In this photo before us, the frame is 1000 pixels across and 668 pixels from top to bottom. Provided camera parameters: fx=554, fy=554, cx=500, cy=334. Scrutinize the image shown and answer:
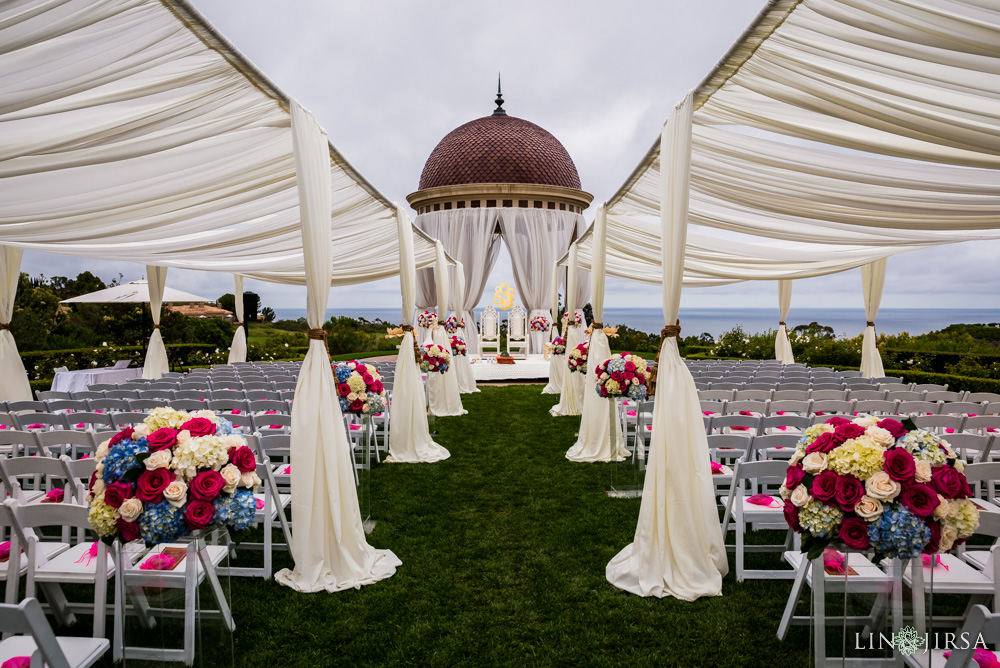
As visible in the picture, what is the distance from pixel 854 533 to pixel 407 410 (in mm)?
5327

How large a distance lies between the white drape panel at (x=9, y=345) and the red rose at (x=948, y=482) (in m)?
9.43

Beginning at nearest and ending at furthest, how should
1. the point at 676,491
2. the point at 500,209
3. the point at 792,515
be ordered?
the point at 792,515, the point at 676,491, the point at 500,209

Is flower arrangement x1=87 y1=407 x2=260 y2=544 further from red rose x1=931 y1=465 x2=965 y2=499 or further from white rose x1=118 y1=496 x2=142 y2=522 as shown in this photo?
red rose x1=931 y1=465 x2=965 y2=499

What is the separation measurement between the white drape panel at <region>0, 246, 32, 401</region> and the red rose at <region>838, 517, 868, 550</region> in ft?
30.0

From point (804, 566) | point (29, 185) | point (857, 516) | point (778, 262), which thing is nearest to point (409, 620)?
point (804, 566)

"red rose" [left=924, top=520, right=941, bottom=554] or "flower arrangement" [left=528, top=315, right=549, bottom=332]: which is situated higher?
"flower arrangement" [left=528, top=315, right=549, bottom=332]

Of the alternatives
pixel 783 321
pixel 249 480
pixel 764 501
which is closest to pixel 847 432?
pixel 764 501

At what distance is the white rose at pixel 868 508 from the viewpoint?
199 cm

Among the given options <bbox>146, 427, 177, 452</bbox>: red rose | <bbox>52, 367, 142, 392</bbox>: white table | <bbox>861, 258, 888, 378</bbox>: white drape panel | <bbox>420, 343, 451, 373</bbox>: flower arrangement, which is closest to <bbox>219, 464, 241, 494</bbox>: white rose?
<bbox>146, 427, 177, 452</bbox>: red rose

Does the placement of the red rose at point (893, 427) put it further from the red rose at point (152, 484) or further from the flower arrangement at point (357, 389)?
the flower arrangement at point (357, 389)

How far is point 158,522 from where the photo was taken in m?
2.11

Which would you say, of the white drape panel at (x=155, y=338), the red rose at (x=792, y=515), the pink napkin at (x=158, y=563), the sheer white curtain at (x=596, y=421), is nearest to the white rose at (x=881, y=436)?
the red rose at (x=792, y=515)

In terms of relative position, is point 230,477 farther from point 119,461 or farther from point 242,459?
point 119,461

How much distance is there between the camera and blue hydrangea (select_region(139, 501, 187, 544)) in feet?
6.95
